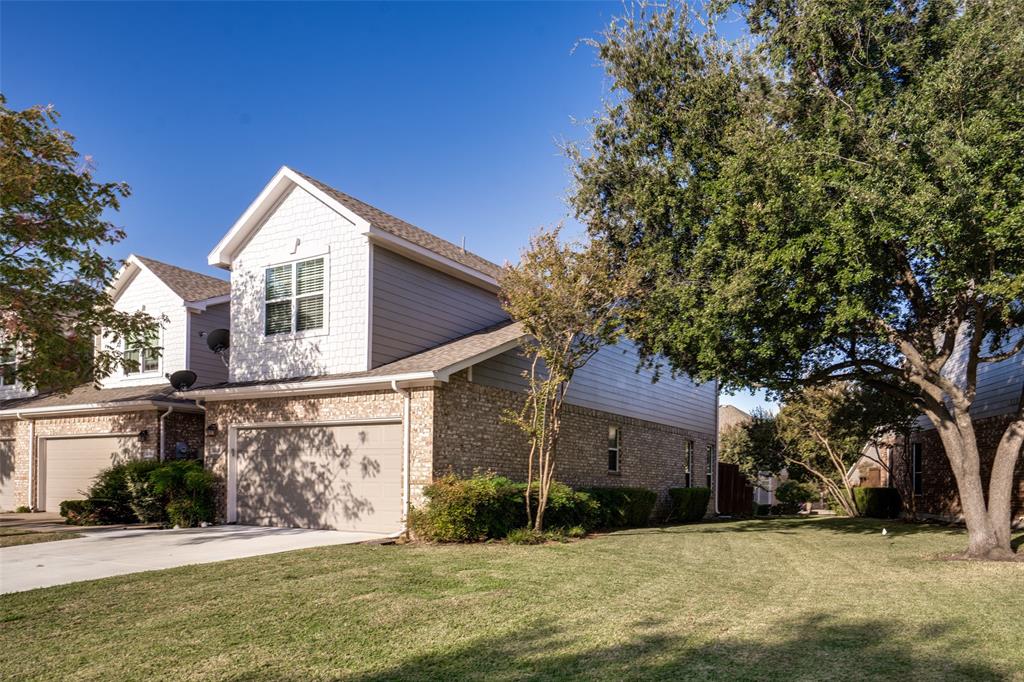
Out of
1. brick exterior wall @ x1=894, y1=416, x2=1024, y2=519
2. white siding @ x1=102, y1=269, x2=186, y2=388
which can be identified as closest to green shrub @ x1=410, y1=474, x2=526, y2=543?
white siding @ x1=102, y1=269, x2=186, y2=388

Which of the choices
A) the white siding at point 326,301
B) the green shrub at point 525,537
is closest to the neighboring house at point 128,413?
the white siding at point 326,301

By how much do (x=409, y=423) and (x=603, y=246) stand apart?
203 inches

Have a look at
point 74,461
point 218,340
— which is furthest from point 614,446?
point 74,461

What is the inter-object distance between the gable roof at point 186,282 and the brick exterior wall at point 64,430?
348cm

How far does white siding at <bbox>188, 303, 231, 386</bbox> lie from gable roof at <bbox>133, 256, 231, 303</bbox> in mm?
490

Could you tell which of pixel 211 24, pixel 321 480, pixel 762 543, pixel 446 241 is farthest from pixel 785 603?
pixel 211 24

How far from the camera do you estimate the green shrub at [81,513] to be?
16.9m

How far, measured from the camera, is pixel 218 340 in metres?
19.0

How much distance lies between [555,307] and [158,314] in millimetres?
12903

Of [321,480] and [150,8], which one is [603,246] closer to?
[321,480]

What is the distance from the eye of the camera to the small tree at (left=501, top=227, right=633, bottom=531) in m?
13.8

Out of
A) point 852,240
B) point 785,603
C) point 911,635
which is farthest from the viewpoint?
point 852,240

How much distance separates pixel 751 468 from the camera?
32.8 m

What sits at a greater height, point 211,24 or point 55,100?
point 211,24
